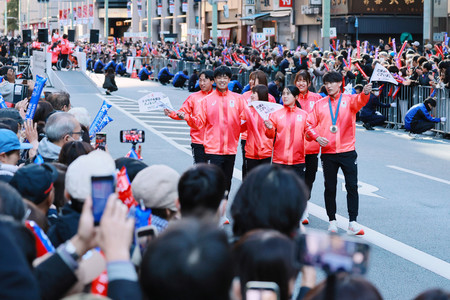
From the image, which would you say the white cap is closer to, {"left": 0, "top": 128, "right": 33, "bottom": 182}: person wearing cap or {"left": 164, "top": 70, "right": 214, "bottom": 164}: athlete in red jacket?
{"left": 0, "top": 128, "right": 33, "bottom": 182}: person wearing cap

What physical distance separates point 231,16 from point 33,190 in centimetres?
6090

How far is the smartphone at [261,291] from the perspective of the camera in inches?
112

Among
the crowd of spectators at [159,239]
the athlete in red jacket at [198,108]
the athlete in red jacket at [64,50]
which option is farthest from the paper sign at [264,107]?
the athlete in red jacket at [64,50]

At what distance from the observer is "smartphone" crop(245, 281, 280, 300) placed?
9.32 feet

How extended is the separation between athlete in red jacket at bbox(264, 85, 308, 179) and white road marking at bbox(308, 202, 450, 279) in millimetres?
1115

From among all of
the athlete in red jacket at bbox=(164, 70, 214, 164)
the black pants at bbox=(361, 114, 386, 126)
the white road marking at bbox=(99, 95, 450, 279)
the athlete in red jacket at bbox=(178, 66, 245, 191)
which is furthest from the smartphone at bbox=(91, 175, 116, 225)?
the black pants at bbox=(361, 114, 386, 126)

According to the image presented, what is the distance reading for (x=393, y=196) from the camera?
11836 millimetres

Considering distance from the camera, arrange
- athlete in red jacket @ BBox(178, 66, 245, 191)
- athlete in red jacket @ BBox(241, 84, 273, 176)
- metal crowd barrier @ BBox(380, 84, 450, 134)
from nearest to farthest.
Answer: athlete in red jacket @ BBox(241, 84, 273, 176)
athlete in red jacket @ BBox(178, 66, 245, 191)
metal crowd barrier @ BBox(380, 84, 450, 134)

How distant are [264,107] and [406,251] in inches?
87.0

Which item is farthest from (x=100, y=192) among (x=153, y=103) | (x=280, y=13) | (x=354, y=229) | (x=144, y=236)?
(x=280, y=13)

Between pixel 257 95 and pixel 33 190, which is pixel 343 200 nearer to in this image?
pixel 257 95

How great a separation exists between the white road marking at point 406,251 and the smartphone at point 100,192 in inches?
192

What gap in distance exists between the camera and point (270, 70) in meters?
27.3

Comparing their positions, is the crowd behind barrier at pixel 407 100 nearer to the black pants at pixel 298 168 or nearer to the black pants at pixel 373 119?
the black pants at pixel 373 119
